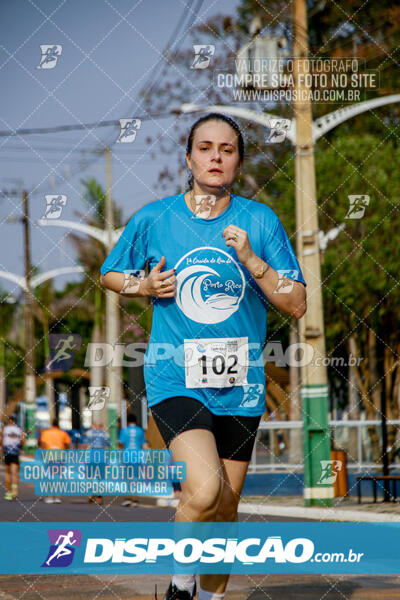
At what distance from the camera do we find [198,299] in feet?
15.6

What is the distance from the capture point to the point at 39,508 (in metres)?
16.4

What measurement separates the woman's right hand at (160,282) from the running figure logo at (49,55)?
133 inches

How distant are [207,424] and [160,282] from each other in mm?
611

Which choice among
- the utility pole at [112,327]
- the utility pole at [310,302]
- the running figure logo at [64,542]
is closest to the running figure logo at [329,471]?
the utility pole at [310,302]

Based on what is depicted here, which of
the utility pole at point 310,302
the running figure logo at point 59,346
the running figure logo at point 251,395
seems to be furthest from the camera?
the utility pole at point 310,302

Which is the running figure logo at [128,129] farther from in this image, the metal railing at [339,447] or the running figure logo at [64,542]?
the metal railing at [339,447]

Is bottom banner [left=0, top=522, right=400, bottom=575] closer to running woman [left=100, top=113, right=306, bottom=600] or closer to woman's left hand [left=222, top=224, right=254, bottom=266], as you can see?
running woman [left=100, top=113, right=306, bottom=600]

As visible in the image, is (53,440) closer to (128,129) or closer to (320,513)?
(320,513)

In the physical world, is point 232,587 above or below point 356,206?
below

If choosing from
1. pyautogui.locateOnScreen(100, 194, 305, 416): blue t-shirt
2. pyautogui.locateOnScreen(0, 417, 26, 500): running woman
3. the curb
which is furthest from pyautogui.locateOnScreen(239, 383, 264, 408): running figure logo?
pyautogui.locateOnScreen(0, 417, 26, 500): running woman

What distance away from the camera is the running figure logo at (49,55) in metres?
7.66

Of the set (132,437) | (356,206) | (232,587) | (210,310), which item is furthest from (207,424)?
(132,437)

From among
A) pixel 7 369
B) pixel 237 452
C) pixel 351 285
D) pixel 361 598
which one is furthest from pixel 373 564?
pixel 7 369

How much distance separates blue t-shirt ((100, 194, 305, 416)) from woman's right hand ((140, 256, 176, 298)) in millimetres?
101
